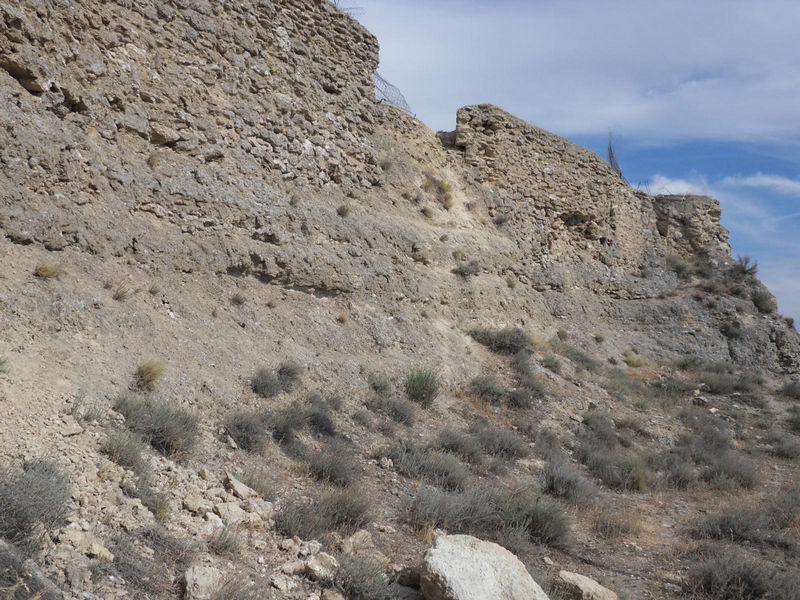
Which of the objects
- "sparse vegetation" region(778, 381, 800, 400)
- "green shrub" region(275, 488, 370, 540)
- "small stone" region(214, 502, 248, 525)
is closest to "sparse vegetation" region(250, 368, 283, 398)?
"green shrub" region(275, 488, 370, 540)

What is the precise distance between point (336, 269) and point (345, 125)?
3.60 meters

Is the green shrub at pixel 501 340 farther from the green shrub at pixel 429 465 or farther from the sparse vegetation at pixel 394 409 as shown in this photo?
the green shrub at pixel 429 465

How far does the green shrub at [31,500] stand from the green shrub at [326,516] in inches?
63.8

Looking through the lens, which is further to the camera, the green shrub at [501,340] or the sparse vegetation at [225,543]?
the green shrub at [501,340]

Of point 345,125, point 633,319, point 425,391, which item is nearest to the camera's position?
point 425,391

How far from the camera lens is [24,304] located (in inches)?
225

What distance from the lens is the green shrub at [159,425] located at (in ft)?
16.8

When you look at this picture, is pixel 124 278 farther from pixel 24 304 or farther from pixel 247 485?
pixel 247 485

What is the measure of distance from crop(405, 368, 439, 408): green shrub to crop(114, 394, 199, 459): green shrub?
13.2ft

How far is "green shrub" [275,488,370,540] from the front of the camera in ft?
15.1

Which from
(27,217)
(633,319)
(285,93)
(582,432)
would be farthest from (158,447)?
(633,319)

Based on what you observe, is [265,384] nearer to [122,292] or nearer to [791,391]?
[122,292]

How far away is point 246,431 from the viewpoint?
610cm

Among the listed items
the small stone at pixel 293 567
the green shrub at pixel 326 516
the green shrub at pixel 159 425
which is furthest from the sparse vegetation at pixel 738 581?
the green shrub at pixel 159 425
